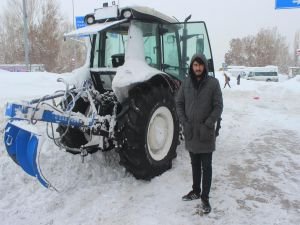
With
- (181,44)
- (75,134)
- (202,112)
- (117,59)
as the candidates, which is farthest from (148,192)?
(181,44)

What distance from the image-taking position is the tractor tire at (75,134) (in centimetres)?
549

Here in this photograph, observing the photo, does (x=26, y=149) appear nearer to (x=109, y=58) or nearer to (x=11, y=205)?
(x=11, y=205)

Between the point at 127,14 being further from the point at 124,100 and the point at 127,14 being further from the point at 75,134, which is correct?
the point at 75,134

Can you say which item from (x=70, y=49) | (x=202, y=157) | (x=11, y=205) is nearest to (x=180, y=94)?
(x=202, y=157)

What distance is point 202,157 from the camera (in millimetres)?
4352

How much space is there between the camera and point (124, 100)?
15.9 feet

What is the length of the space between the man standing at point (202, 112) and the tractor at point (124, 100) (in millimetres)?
730

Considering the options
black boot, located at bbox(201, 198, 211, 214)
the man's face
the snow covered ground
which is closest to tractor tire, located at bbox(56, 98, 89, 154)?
the snow covered ground

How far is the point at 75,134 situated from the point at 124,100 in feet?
3.79

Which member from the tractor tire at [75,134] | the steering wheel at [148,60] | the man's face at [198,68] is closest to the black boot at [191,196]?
the man's face at [198,68]

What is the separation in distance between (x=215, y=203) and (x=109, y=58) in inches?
115

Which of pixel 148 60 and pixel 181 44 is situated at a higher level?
pixel 181 44

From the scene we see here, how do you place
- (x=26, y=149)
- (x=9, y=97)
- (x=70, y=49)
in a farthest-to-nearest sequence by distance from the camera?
1. (x=70, y=49)
2. (x=9, y=97)
3. (x=26, y=149)

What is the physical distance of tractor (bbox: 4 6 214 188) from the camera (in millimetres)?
4340
